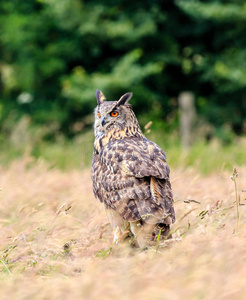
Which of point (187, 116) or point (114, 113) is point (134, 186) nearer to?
point (114, 113)

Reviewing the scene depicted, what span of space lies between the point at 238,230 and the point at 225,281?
1482 millimetres

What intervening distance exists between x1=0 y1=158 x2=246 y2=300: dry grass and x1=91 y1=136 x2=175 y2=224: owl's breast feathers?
0.22 metres

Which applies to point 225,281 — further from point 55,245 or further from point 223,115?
point 223,115

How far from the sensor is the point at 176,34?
1673 cm

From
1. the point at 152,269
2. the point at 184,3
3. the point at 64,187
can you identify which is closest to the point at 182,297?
the point at 152,269

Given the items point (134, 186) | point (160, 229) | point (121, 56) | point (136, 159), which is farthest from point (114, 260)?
point (121, 56)

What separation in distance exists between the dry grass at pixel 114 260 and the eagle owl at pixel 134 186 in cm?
16

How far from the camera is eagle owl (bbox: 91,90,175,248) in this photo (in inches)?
168

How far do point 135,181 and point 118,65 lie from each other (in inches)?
431

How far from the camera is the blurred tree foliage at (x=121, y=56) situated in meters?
14.8

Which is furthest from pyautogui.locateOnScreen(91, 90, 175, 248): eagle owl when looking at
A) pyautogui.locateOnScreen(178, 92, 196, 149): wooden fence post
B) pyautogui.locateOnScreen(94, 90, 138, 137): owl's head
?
pyautogui.locateOnScreen(178, 92, 196, 149): wooden fence post

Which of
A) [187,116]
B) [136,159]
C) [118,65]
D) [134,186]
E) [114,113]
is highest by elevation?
[114,113]

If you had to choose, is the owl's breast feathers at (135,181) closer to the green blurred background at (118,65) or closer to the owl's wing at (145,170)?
the owl's wing at (145,170)

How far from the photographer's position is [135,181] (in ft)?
14.5
